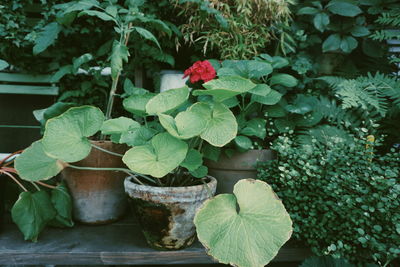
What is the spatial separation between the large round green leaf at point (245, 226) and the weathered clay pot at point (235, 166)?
47 cm

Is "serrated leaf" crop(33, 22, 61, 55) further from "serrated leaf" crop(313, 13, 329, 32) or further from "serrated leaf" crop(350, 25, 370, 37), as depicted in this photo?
"serrated leaf" crop(350, 25, 370, 37)

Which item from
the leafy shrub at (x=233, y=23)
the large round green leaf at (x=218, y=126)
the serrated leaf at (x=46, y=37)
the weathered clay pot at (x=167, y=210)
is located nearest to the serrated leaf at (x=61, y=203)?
the weathered clay pot at (x=167, y=210)

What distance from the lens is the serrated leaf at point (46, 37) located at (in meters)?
1.65

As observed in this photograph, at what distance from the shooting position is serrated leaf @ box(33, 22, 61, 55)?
1.65 metres

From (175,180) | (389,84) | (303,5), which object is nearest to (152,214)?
(175,180)

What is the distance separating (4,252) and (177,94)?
2.69 ft

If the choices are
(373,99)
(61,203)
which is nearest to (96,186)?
(61,203)

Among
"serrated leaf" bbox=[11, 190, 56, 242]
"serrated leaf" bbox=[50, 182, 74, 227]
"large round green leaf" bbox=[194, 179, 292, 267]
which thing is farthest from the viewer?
"serrated leaf" bbox=[50, 182, 74, 227]

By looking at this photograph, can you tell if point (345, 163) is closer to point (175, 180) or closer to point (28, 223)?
point (175, 180)

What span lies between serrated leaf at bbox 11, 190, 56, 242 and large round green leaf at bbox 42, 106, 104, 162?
288 mm

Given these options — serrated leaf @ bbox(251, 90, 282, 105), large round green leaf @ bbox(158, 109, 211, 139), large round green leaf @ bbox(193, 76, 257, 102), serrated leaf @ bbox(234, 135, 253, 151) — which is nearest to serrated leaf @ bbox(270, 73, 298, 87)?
serrated leaf @ bbox(251, 90, 282, 105)

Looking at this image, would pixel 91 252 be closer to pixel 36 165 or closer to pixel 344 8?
pixel 36 165

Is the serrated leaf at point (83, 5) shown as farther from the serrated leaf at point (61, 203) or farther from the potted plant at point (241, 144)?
the serrated leaf at point (61, 203)

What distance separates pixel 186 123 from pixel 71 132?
38 centimetres
